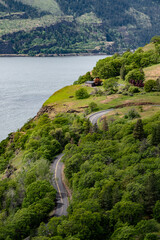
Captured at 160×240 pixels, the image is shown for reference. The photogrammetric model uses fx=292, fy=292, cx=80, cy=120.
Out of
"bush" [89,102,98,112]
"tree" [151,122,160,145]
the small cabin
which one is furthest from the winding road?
the small cabin

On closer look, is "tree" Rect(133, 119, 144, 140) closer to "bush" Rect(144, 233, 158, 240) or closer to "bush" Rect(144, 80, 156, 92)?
"bush" Rect(144, 233, 158, 240)

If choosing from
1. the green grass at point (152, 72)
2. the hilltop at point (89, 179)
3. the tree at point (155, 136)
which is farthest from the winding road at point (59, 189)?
the green grass at point (152, 72)

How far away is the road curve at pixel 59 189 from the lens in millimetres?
45775

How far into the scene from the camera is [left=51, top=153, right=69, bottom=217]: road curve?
45.8 meters

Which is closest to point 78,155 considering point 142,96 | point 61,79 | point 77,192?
point 77,192

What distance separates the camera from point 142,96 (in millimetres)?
102062

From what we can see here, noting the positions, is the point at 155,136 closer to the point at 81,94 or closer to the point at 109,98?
the point at 109,98

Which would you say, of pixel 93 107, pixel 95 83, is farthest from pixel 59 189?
pixel 95 83

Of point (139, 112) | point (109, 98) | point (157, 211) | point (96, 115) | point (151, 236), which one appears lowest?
point (157, 211)

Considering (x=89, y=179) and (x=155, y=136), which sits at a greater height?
(x=155, y=136)

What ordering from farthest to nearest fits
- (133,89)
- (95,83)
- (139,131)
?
(95,83), (133,89), (139,131)

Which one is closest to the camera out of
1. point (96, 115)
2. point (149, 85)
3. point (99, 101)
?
point (96, 115)

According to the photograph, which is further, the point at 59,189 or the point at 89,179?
the point at 59,189

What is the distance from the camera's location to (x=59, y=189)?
5322 centimetres
